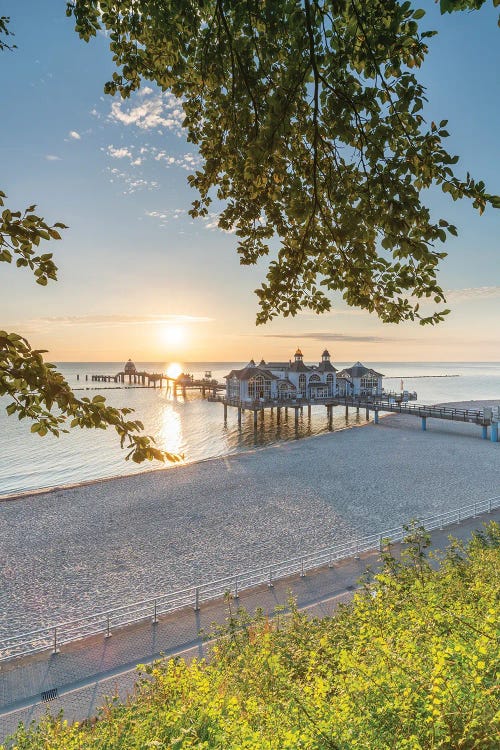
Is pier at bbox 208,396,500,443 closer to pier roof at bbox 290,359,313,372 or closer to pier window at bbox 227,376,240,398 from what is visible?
pier window at bbox 227,376,240,398

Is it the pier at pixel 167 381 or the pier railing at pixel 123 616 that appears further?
the pier at pixel 167 381

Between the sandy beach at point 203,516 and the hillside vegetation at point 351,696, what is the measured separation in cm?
783

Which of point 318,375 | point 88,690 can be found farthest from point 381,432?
point 88,690

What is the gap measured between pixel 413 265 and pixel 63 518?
2106 cm

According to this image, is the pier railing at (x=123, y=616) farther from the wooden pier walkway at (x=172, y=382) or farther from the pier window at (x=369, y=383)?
the wooden pier walkway at (x=172, y=382)

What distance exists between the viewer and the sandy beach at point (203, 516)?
43.8 feet

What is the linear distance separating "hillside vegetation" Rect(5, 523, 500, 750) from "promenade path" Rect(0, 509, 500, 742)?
1.92m

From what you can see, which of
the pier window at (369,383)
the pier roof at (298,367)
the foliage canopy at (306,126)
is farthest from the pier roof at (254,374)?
the foliage canopy at (306,126)

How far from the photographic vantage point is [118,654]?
346 inches

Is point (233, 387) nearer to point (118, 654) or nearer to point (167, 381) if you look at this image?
point (118, 654)

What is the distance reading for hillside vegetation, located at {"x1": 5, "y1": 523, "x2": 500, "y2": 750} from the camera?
3186mm

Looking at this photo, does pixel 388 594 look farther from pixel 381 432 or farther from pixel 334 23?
pixel 381 432

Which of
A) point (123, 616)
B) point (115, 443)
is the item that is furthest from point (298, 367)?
point (123, 616)

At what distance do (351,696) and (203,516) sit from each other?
16.1 meters
